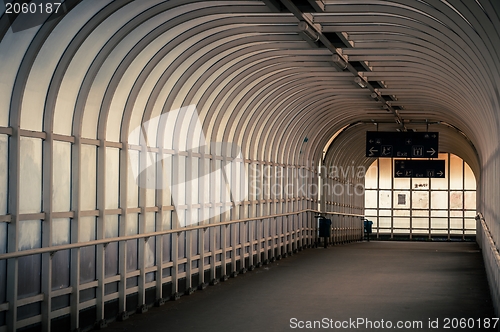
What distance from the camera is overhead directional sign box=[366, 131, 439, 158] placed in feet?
82.0

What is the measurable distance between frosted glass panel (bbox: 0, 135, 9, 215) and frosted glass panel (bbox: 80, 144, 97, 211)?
167 centimetres

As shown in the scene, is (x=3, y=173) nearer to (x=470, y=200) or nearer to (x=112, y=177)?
(x=112, y=177)

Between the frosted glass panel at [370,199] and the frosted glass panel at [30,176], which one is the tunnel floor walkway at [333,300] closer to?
the frosted glass panel at [30,176]

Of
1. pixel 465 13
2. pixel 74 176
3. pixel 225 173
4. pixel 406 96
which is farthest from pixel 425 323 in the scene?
pixel 406 96

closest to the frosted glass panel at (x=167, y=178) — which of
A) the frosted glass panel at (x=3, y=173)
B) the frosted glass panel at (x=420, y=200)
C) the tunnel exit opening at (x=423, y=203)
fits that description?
the frosted glass panel at (x=3, y=173)

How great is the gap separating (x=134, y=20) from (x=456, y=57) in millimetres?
5148

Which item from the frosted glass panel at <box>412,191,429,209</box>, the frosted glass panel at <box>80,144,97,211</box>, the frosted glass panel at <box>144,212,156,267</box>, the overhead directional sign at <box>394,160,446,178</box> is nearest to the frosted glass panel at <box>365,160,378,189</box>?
the frosted glass panel at <box>412,191,429,209</box>

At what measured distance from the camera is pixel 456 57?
12.2 m

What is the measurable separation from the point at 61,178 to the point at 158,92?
Answer: 9.16ft

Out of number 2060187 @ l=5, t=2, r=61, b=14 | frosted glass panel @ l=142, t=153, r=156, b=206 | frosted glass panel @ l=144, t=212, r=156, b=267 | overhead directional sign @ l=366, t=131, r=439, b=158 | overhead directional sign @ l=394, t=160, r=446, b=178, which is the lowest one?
frosted glass panel @ l=144, t=212, r=156, b=267

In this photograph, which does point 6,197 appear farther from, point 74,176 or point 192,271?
point 192,271

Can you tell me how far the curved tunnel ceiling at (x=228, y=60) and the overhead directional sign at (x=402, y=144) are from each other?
6.24m

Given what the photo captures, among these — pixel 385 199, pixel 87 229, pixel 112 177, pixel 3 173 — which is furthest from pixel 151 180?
pixel 385 199

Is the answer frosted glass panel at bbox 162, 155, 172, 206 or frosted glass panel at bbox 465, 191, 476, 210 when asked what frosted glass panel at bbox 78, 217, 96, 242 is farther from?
frosted glass panel at bbox 465, 191, 476, 210
